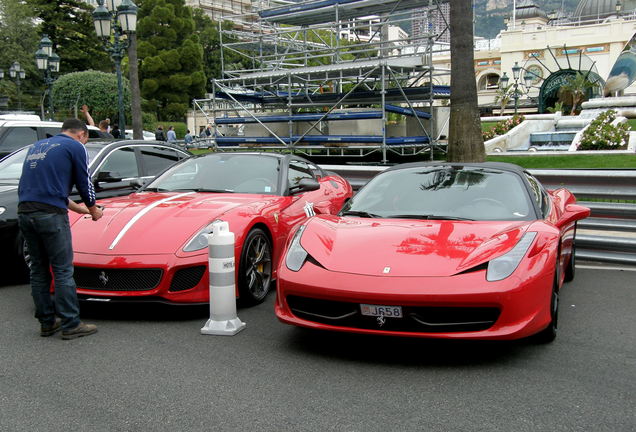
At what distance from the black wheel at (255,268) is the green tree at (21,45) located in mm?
50359

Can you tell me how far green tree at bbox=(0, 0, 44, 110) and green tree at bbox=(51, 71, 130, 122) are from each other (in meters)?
12.9

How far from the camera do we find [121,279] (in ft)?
17.3

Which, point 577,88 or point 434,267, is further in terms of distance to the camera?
point 577,88

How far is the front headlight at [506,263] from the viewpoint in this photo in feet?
13.7

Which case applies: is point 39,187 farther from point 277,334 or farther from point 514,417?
point 514,417

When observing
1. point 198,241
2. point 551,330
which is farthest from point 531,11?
point 551,330

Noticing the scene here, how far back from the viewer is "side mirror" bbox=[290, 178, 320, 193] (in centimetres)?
661

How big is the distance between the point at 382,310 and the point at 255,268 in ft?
6.63

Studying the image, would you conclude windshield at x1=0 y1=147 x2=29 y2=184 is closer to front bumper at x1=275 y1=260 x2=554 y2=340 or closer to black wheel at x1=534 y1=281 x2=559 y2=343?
front bumper at x1=275 y1=260 x2=554 y2=340

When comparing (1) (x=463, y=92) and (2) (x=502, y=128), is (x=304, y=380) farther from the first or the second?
(2) (x=502, y=128)

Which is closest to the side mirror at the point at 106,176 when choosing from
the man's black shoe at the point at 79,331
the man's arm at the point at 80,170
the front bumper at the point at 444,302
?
the man's arm at the point at 80,170

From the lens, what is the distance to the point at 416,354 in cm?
446

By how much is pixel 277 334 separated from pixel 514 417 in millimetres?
2066

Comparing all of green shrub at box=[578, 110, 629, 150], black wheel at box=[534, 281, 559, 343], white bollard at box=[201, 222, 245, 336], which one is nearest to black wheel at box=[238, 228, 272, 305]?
white bollard at box=[201, 222, 245, 336]
